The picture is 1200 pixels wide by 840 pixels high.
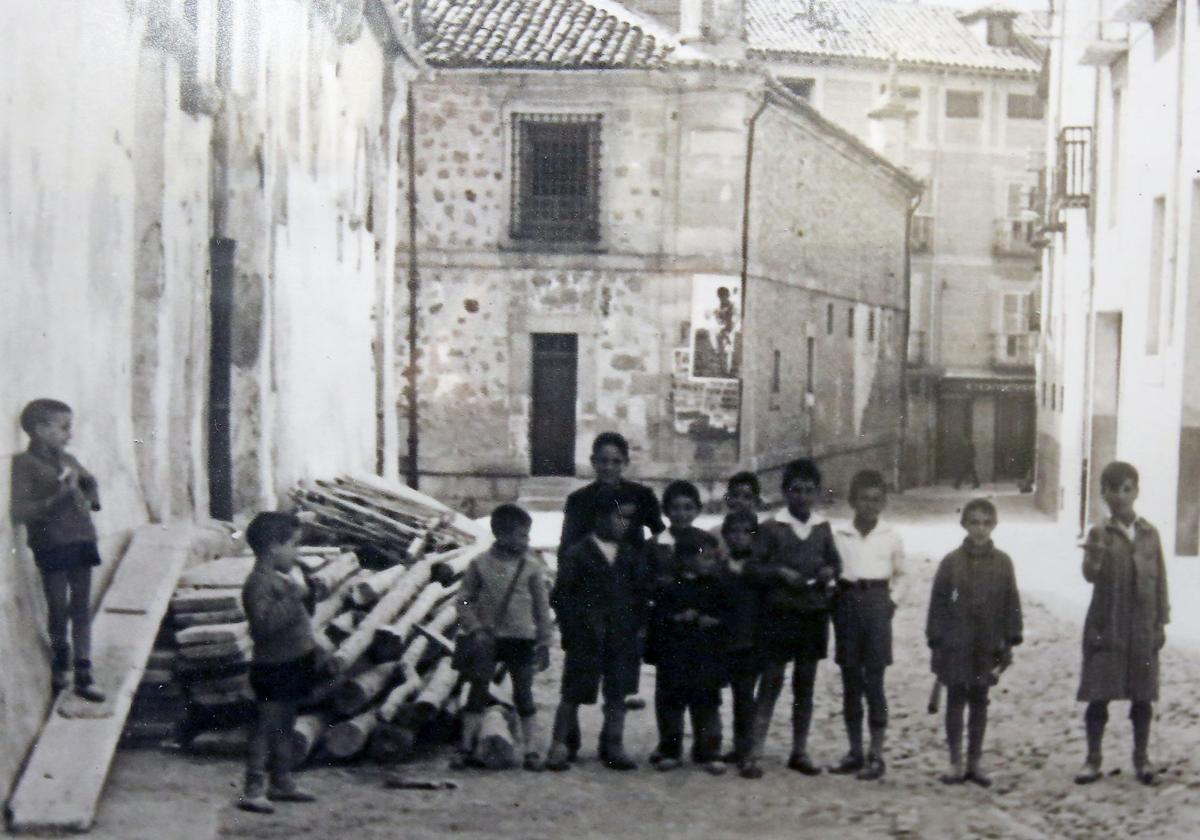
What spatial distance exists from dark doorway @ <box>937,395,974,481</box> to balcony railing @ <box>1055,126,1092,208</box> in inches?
108

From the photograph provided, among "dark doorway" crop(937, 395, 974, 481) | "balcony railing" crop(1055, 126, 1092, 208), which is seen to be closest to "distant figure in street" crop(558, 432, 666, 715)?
"dark doorway" crop(937, 395, 974, 481)

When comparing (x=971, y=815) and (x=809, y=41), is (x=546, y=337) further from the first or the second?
(x=971, y=815)

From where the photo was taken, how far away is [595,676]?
5648mm

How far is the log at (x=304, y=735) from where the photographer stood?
18.1ft

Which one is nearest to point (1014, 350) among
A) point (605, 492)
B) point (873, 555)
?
point (873, 555)

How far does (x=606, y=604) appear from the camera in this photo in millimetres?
5645

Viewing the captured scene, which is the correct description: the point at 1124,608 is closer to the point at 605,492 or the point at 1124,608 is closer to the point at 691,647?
the point at 691,647

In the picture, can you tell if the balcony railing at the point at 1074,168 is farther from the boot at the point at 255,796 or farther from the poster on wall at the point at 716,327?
the boot at the point at 255,796

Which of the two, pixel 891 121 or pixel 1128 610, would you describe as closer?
pixel 1128 610

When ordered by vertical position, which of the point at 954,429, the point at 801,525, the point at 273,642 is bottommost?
the point at 273,642

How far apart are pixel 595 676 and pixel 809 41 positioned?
22.8 feet

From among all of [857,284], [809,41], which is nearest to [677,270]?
[857,284]

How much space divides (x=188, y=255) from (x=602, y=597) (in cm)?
283

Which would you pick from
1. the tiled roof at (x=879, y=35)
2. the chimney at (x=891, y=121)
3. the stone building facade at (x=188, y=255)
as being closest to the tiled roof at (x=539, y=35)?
the stone building facade at (x=188, y=255)
